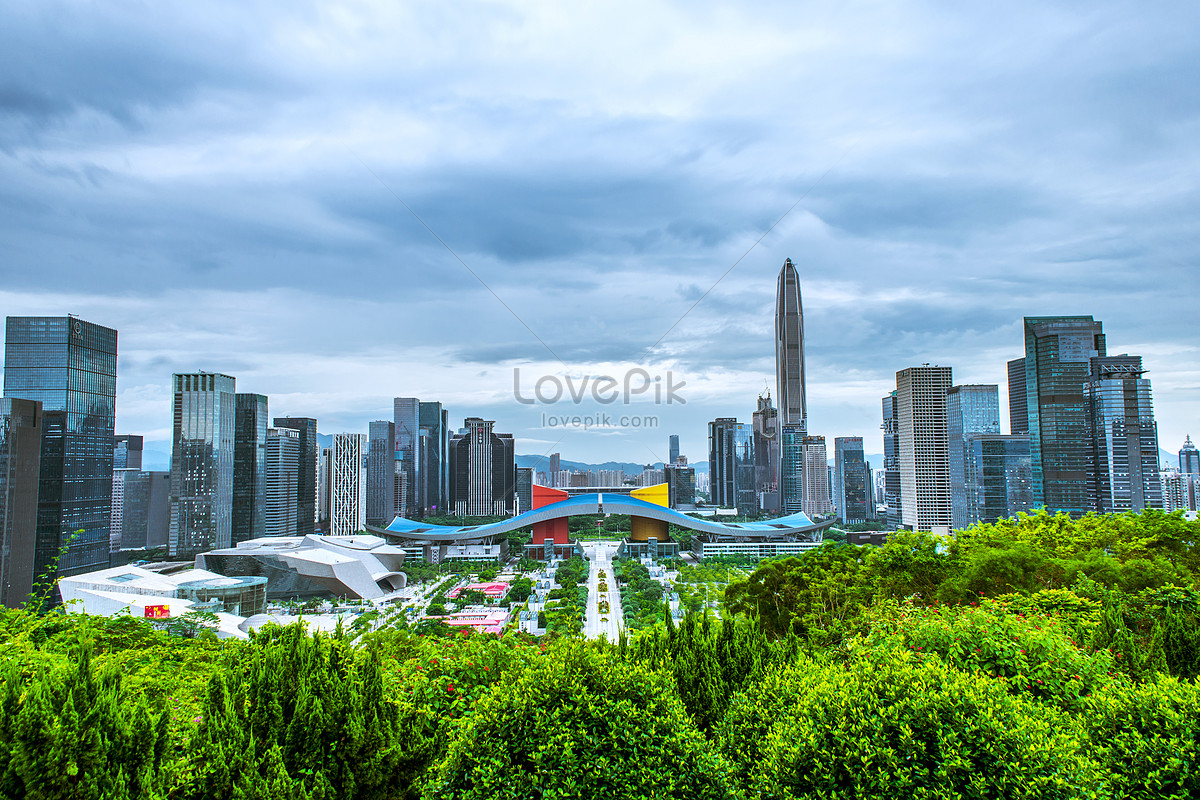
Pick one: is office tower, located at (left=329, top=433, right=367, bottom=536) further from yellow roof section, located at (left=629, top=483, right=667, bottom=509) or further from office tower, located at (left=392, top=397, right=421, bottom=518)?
yellow roof section, located at (left=629, top=483, right=667, bottom=509)

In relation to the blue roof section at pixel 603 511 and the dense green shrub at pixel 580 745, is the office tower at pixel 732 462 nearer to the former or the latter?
the blue roof section at pixel 603 511

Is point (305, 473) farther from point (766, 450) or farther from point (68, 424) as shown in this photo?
point (766, 450)

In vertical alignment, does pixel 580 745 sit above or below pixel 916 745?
below

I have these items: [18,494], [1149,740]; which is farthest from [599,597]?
[18,494]

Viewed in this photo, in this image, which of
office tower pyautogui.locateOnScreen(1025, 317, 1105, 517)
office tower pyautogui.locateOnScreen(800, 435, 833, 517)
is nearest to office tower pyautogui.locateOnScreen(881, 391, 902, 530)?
office tower pyautogui.locateOnScreen(800, 435, 833, 517)

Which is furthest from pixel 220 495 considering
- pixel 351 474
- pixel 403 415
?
pixel 403 415

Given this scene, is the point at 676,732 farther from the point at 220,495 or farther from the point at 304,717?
the point at 220,495
